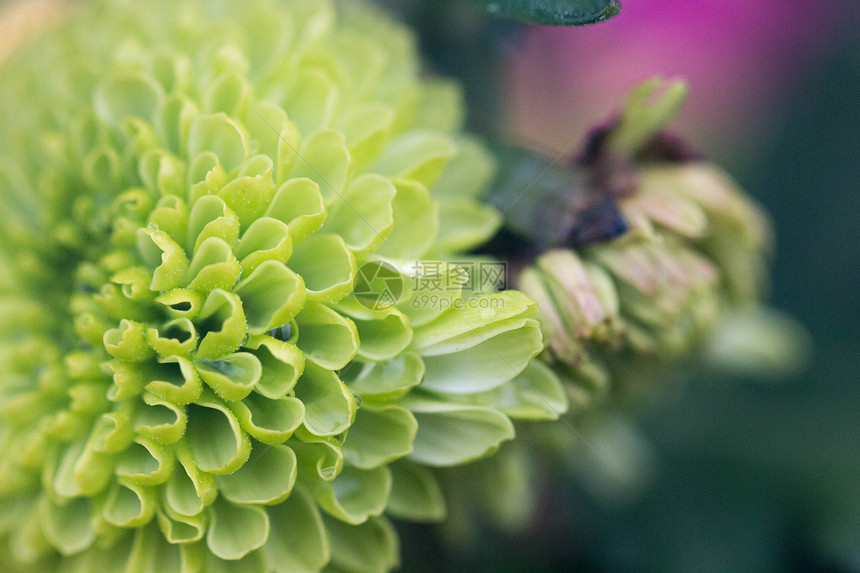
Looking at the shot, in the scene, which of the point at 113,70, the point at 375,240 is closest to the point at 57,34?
the point at 113,70

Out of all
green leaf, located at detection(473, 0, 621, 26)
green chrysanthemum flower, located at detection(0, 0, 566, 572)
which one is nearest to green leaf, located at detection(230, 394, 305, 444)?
green chrysanthemum flower, located at detection(0, 0, 566, 572)

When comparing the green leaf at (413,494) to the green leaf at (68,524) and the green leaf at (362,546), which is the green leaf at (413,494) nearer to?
the green leaf at (362,546)

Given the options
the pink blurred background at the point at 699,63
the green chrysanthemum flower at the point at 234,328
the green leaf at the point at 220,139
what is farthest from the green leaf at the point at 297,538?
the pink blurred background at the point at 699,63

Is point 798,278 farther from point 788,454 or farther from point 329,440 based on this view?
point 329,440

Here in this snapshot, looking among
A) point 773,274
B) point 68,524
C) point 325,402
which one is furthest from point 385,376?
point 773,274

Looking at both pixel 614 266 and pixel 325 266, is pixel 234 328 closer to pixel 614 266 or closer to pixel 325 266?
pixel 325 266

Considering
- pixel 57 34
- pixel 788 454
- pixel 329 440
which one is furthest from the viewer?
pixel 788 454
